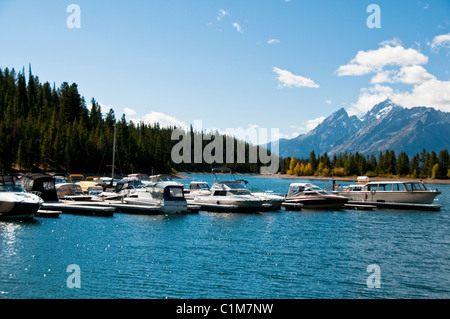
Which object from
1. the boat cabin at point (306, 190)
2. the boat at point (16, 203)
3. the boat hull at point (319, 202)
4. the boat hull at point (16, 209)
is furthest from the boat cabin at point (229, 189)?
the boat hull at point (16, 209)

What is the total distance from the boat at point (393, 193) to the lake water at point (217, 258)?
64.7 ft

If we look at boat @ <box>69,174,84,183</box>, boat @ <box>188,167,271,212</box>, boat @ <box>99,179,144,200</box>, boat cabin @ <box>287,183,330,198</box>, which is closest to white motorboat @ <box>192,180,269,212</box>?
boat @ <box>188,167,271,212</box>

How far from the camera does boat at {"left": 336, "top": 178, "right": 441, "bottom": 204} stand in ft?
196

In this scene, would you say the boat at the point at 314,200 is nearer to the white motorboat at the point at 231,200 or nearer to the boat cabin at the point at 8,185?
the white motorboat at the point at 231,200

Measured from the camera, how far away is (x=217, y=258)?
991 inches

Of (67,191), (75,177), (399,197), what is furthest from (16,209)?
(75,177)

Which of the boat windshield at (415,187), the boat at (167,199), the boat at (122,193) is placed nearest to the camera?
the boat at (167,199)

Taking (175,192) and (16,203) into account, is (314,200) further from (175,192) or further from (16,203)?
(16,203)

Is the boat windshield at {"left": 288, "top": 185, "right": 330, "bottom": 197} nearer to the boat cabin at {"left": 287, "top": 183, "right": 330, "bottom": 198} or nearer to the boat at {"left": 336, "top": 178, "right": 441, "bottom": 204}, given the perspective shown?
the boat cabin at {"left": 287, "top": 183, "right": 330, "bottom": 198}

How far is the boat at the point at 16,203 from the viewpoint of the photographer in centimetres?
3516

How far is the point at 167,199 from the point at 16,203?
15.5 m

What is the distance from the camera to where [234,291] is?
739 inches

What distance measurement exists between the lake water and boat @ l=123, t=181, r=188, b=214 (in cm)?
239

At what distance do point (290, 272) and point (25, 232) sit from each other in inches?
835
